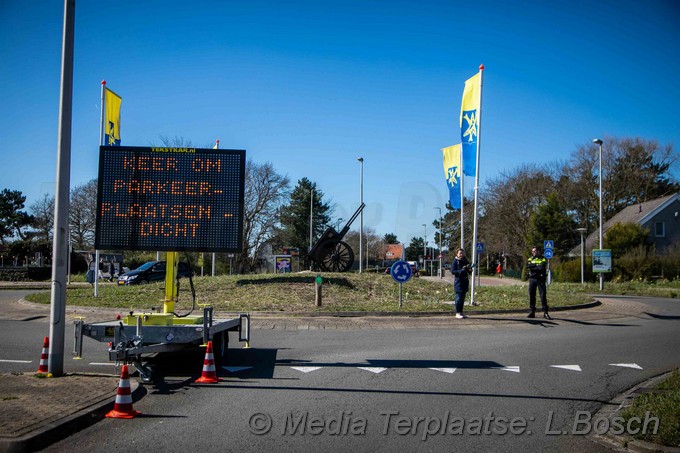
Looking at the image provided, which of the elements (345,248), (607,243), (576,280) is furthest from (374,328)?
(607,243)

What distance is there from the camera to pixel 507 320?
15.1 m

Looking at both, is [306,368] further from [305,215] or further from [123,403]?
[305,215]

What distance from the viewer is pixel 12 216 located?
191 feet

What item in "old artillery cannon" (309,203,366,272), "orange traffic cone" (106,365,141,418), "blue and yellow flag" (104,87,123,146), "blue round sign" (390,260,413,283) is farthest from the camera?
"old artillery cannon" (309,203,366,272)

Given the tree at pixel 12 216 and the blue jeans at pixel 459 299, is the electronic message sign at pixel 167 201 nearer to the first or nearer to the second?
the blue jeans at pixel 459 299

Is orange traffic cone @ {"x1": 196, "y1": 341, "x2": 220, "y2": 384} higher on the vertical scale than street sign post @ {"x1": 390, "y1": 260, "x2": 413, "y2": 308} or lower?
lower

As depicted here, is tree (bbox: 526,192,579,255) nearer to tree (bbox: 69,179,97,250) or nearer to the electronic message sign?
tree (bbox: 69,179,97,250)

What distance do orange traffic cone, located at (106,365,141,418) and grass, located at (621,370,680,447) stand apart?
5.17 m

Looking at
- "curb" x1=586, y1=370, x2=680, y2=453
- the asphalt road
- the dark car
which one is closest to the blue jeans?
the asphalt road

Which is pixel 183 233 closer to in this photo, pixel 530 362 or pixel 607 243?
pixel 530 362

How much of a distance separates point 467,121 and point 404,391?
44.1ft

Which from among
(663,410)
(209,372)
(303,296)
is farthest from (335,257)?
(663,410)

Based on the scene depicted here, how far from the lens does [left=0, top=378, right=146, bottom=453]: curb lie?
468cm

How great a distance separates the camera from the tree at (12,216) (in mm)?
57938
